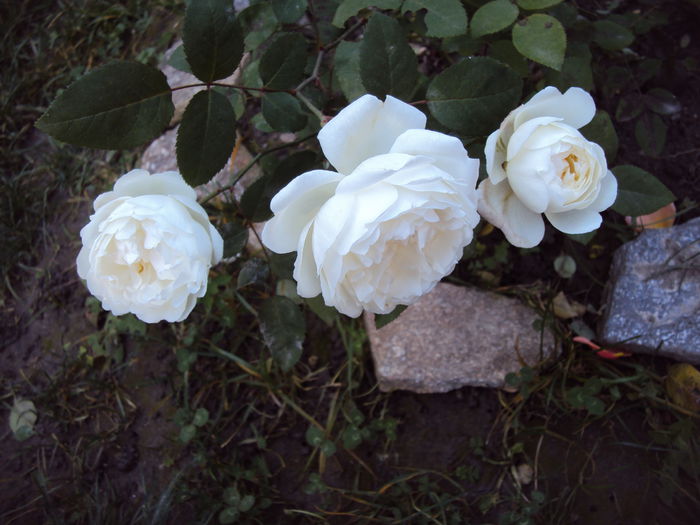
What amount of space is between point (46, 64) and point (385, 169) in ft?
7.57

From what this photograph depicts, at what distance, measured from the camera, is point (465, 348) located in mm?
Result: 1604

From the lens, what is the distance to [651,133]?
4.96 feet

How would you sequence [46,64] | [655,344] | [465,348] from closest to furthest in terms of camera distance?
[655,344]
[465,348]
[46,64]

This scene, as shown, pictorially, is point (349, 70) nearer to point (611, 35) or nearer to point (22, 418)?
point (611, 35)

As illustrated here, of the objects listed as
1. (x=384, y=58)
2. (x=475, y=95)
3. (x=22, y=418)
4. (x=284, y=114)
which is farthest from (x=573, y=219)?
(x=22, y=418)

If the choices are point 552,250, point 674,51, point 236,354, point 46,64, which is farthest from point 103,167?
point 674,51

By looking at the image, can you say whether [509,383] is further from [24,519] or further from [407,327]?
[24,519]

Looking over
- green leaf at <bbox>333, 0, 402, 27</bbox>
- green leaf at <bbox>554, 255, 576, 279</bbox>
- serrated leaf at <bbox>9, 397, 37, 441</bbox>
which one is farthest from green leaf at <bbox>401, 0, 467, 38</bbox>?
serrated leaf at <bbox>9, 397, 37, 441</bbox>

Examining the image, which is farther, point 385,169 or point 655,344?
point 655,344

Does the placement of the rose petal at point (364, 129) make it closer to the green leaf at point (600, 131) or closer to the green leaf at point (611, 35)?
the green leaf at point (600, 131)

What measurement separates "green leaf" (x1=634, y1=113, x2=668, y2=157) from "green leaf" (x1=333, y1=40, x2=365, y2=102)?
2.70 feet

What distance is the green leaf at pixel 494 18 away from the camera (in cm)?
107

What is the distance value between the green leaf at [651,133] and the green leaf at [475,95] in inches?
30.4

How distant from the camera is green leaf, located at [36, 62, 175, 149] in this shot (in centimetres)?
80
